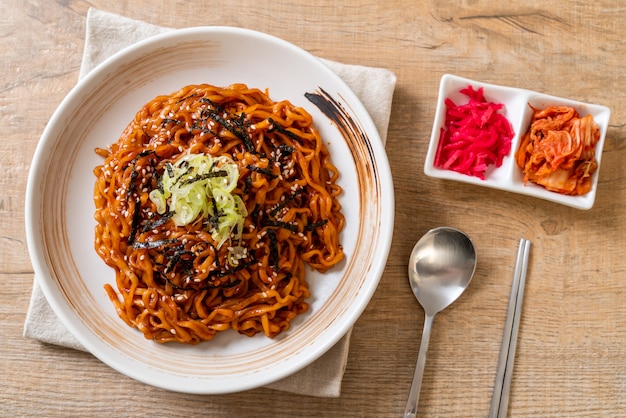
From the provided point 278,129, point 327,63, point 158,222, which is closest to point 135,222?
point 158,222

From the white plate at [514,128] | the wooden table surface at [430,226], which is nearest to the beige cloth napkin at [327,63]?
the wooden table surface at [430,226]

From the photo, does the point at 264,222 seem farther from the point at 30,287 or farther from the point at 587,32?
Result: the point at 587,32

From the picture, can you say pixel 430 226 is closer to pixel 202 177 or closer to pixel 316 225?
pixel 316 225

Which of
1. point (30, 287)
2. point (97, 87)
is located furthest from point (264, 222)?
point (30, 287)

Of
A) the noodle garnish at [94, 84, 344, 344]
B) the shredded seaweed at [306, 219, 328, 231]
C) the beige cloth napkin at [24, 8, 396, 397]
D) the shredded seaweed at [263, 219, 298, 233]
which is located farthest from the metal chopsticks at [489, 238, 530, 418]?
the shredded seaweed at [263, 219, 298, 233]

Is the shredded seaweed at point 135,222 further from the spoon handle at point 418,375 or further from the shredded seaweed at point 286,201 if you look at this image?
the spoon handle at point 418,375

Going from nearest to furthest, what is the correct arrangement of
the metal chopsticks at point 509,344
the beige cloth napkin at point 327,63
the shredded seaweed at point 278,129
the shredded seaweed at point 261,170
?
the shredded seaweed at point 261,170, the shredded seaweed at point 278,129, the beige cloth napkin at point 327,63, the metal chopsticks at point 509,344

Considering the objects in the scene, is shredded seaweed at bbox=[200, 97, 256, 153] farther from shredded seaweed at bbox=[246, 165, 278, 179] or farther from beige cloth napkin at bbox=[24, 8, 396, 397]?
beige cloth napkin at bbox=[24, 8, 396, 397]
